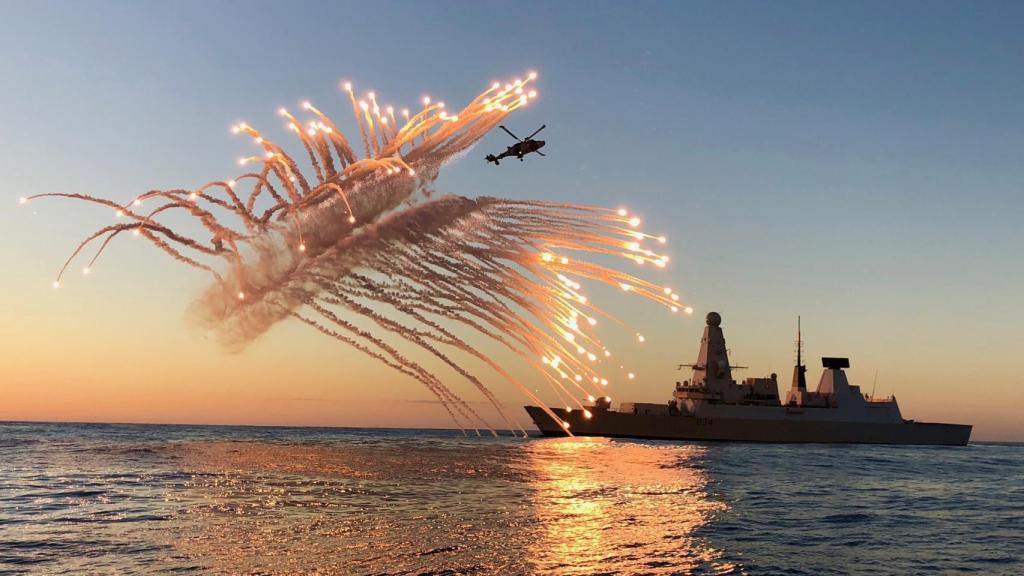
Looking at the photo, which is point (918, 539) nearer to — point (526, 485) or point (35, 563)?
point (526, 485)

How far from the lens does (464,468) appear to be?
3966 cm

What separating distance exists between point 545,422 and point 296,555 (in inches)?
2983

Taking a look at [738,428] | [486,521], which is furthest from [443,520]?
[738,428]

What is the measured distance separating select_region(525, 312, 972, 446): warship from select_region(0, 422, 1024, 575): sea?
4065cm

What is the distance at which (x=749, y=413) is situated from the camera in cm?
8094

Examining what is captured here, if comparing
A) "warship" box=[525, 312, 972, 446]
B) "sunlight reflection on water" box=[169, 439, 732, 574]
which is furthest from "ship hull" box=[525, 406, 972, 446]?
"sunlight reflection on water" box=[169, 439, 732, 574]

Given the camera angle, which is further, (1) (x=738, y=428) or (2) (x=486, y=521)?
(1) (x=738, y=428)

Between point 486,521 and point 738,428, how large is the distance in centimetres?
6535

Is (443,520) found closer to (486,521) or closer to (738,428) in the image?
(486,521)

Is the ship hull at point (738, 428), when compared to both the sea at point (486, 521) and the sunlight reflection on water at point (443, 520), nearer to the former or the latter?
the sea at point (486, 521)

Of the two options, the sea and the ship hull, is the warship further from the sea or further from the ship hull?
the sea

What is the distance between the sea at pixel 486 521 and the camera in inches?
643

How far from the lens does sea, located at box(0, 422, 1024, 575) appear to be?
16.3 metres

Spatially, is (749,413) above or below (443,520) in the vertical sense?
above
